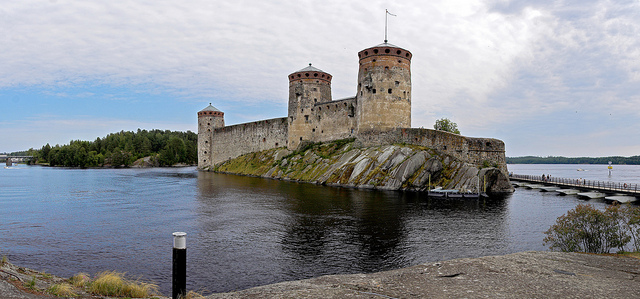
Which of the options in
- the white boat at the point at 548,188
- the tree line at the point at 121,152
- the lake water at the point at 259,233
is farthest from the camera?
the tree line at the point at 121,152

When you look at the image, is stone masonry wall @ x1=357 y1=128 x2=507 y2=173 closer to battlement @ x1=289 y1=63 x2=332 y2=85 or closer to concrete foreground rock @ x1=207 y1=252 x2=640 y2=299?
battlement @ x1=289 y1=63 x2=332 y2=85

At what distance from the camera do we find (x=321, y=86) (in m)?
63.8

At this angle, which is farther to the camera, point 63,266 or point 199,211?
point 199,211

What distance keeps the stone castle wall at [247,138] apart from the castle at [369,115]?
203mm

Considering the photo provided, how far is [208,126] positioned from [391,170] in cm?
5963

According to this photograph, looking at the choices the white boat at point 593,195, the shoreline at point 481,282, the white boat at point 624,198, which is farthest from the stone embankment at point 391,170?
the shoreline at point 481,282

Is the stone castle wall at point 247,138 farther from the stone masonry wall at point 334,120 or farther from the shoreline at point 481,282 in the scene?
the shoreline at point 481,282

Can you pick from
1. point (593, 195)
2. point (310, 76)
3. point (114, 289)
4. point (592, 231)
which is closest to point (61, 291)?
point (114, 289)

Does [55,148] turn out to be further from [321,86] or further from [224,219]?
[224,219]

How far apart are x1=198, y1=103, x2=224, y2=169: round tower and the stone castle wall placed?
89cm

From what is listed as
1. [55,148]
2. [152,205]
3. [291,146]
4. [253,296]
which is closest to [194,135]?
[55,148]

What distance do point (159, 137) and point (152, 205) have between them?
Result: 134435 millimetres

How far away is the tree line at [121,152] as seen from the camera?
5207 inches

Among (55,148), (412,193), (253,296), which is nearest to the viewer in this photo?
(253,296)
